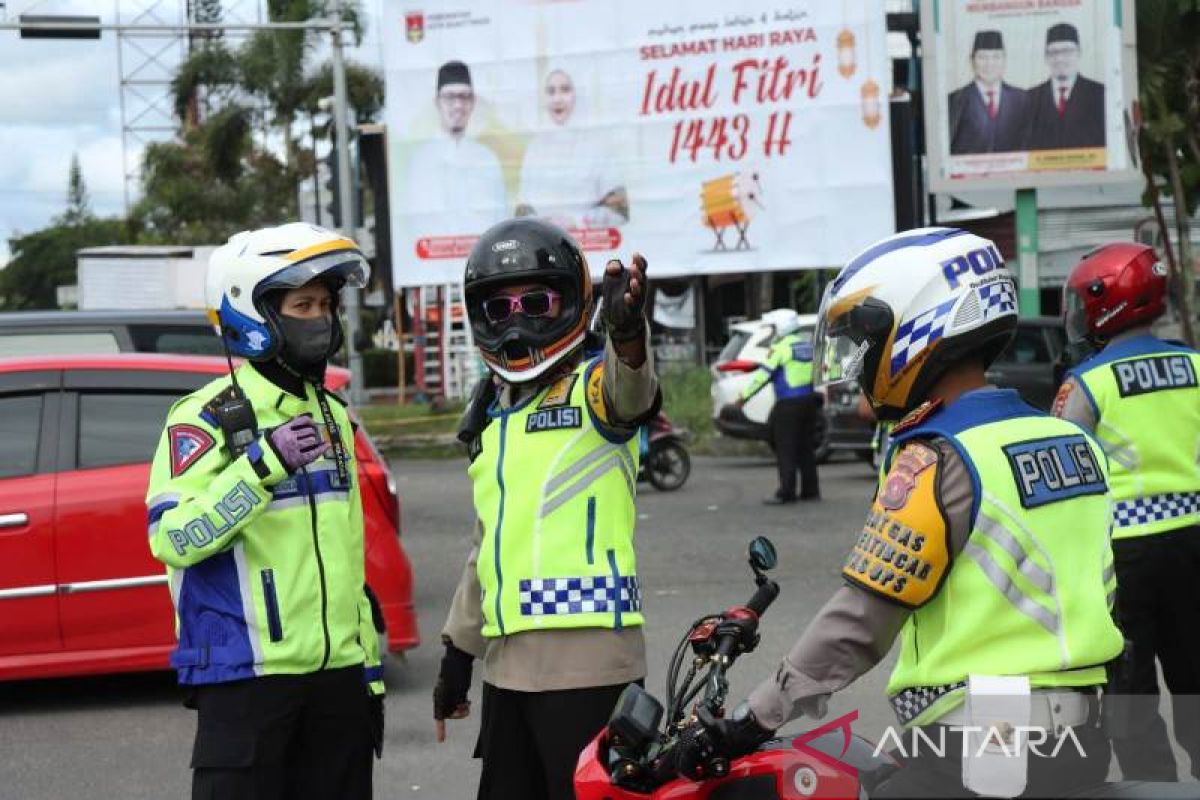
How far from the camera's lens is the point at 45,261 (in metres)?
81.2

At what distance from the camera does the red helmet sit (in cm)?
Result: 557

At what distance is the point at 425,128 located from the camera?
2358 cm

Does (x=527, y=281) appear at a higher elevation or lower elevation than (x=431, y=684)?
higher

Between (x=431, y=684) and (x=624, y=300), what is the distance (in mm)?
4945

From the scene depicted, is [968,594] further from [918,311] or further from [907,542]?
[918,311]

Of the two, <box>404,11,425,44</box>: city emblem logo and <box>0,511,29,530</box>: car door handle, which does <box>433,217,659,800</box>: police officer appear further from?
<box>404,11,425,44</box>: city emblem logo

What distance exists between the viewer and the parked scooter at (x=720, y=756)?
9.64 feet

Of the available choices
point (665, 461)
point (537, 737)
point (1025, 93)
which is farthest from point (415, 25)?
point (537, 737)

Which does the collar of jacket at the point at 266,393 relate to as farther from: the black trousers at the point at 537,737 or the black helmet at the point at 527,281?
the black trousers at the point at 537,737

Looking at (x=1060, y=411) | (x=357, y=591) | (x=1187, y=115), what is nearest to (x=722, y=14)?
(x=1187, y=115)

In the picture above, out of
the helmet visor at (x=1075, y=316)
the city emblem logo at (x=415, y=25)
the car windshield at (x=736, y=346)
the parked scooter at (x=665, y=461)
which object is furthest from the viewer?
the city emblem logo at (x=415, y=25)

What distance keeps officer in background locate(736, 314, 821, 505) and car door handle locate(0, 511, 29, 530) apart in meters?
8.54

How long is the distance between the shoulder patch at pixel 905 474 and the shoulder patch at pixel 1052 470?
141 millimetres

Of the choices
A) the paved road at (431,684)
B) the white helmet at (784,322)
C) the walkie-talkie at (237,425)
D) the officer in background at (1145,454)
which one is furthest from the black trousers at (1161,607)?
the white helmet at (784,322)
